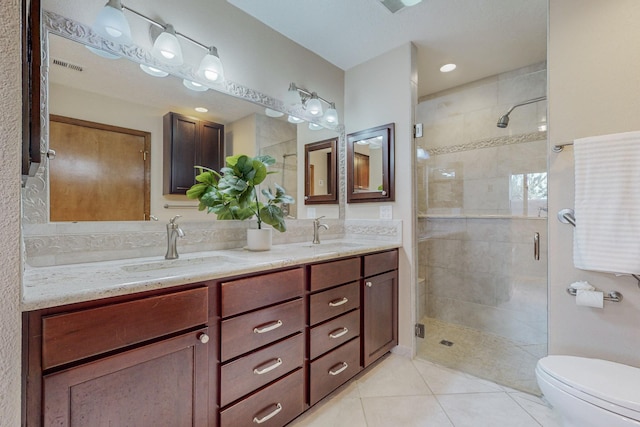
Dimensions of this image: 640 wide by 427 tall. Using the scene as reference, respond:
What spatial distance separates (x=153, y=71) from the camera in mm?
1433

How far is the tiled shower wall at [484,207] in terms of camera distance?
221 cm

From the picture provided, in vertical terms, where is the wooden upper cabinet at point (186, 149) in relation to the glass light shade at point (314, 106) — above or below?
below

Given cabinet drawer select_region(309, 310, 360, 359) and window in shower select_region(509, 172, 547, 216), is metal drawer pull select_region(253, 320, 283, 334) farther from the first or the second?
window in shower select_region(509, 172, 547, 216)

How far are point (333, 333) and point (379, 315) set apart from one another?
0.49 meters

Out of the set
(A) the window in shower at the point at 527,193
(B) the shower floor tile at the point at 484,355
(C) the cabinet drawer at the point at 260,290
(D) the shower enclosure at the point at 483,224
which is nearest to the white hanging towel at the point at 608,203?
(D) the shower enclosure at the point at 483,224

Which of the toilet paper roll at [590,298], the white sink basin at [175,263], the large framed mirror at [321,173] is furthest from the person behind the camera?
the large framed mirror at [321,173]

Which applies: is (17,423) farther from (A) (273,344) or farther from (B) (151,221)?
(B) (151,221)

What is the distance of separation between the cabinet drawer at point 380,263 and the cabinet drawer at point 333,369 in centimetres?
44

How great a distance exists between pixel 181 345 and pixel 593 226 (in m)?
1.85

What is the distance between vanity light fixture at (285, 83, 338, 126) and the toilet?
207 centimetres

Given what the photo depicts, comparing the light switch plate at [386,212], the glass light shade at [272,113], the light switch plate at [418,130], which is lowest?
the light switch plate at [386,212]

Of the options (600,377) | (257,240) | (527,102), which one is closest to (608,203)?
(600,377)

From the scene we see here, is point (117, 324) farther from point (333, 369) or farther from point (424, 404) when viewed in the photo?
point (424, 404)

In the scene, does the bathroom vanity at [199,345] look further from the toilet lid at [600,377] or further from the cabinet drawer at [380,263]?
the toilet lid at [600,377]
